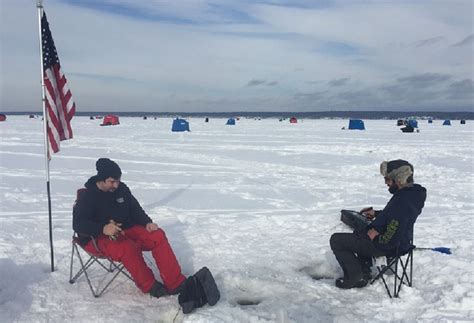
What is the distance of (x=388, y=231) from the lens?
171 inches

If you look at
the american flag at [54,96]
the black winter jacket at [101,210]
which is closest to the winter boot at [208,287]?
the black winter jacket at [101,210]

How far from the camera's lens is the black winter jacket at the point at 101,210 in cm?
436

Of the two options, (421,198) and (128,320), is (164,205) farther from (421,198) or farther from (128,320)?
(421,198)

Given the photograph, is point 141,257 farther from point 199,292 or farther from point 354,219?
point 354,219

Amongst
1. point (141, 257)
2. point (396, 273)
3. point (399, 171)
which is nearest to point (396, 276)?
point (396, 273)

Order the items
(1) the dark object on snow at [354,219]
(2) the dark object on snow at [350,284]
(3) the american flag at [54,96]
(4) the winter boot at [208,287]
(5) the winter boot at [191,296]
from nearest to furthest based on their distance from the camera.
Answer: (5) the winter boot at [191,296]
(4) the winter boot at [208,287]
(2) the dark object on snow at [350,284]
(3) the american flag at [54,96]
(1) the dark object on snow at [354,219]

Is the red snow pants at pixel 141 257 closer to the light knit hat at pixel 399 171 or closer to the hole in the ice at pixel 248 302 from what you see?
the hole in the ice at pixel 248 302

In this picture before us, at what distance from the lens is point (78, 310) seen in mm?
4164

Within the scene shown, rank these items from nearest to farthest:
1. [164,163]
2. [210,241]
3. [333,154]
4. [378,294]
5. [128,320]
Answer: [128,320]
[378,294]
[210,241]
[164,163]
[333,154]

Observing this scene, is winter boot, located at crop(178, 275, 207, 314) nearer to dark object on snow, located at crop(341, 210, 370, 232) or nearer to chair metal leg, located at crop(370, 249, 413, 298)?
chair metal leg, located at crop(370, 249, 413, 298)

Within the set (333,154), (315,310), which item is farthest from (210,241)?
(333,154)

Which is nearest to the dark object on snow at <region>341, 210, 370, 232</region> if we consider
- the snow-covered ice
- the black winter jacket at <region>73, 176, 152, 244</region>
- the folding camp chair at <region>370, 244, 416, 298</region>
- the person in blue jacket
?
the snow-covered ice

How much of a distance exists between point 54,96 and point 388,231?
3.88 metres

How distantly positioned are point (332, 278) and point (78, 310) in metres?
2.78
